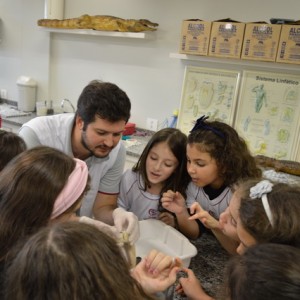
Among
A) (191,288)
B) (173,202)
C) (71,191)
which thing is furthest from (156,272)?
(173,202)

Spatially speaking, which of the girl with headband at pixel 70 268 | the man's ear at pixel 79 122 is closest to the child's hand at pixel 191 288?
the girl with headband at pixel 70 268

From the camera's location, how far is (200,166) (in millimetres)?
1386

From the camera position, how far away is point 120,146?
1607 mm

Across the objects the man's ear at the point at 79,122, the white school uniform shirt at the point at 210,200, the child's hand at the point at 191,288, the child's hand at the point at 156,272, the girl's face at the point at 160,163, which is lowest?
the child's hand at the point at 191,288

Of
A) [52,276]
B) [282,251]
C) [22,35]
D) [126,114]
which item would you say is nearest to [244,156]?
[126,114]

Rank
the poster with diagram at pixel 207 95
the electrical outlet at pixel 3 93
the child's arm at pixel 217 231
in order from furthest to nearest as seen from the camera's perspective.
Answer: the electrical outlet at pixel 3 93 < the poster with diagram at pixel 207 95 < the child's arm at pixel 217 231

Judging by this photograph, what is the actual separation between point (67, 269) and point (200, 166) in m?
0.93

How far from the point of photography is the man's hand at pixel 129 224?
108 centimetres

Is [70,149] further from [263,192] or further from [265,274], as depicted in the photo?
[265,274]

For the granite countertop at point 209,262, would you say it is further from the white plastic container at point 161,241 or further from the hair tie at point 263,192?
the hair tie at point 263,192

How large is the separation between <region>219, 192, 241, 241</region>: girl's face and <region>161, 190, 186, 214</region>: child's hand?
24cm

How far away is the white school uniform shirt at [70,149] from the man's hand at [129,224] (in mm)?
277

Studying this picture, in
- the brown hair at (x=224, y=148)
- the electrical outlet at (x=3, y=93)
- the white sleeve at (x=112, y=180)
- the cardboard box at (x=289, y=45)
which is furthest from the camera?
the electrical outlet at (x=3, y=93)

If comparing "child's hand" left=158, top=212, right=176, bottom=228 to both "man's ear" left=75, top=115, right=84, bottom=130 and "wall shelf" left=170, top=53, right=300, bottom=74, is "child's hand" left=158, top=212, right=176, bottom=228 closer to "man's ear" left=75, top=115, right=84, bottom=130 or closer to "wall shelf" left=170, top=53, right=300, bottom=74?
"man's ear" left=75, top=115, right=84, bottom=130
